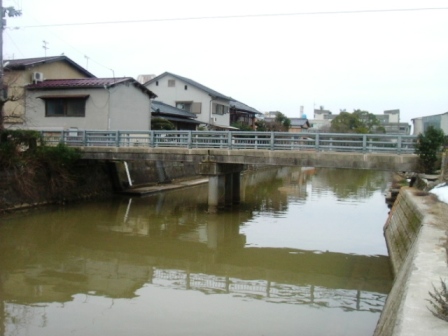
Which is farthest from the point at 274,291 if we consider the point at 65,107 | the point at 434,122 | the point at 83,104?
the point at 434,122

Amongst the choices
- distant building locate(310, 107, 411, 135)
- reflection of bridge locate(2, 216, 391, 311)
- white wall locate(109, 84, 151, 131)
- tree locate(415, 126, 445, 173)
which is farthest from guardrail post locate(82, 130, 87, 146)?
distant building locate(310, 107, 411, 135)

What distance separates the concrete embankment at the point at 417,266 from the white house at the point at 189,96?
3129cm

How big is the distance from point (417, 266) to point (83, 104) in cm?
Result: 2444

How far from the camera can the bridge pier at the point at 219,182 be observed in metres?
20.4

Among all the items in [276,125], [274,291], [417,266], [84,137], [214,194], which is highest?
[276,125]

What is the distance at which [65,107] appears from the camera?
2830 centimetres

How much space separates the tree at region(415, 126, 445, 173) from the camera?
16.5m

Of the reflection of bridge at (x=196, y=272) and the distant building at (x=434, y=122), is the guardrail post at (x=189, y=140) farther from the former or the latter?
the distant building at (x=434, y=122)

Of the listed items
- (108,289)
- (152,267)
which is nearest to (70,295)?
(108,289)

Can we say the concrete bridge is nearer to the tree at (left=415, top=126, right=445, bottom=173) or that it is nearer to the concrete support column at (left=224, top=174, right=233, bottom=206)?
the concrete support column at (left=224, top=174, right=233, bottom=206)

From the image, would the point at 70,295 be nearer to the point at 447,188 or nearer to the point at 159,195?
the point at 447,188

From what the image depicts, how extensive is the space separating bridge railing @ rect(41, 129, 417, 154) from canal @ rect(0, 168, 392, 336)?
3.23 m

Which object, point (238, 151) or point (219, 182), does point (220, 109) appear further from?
point (238, 151)

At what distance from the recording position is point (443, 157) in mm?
16281
